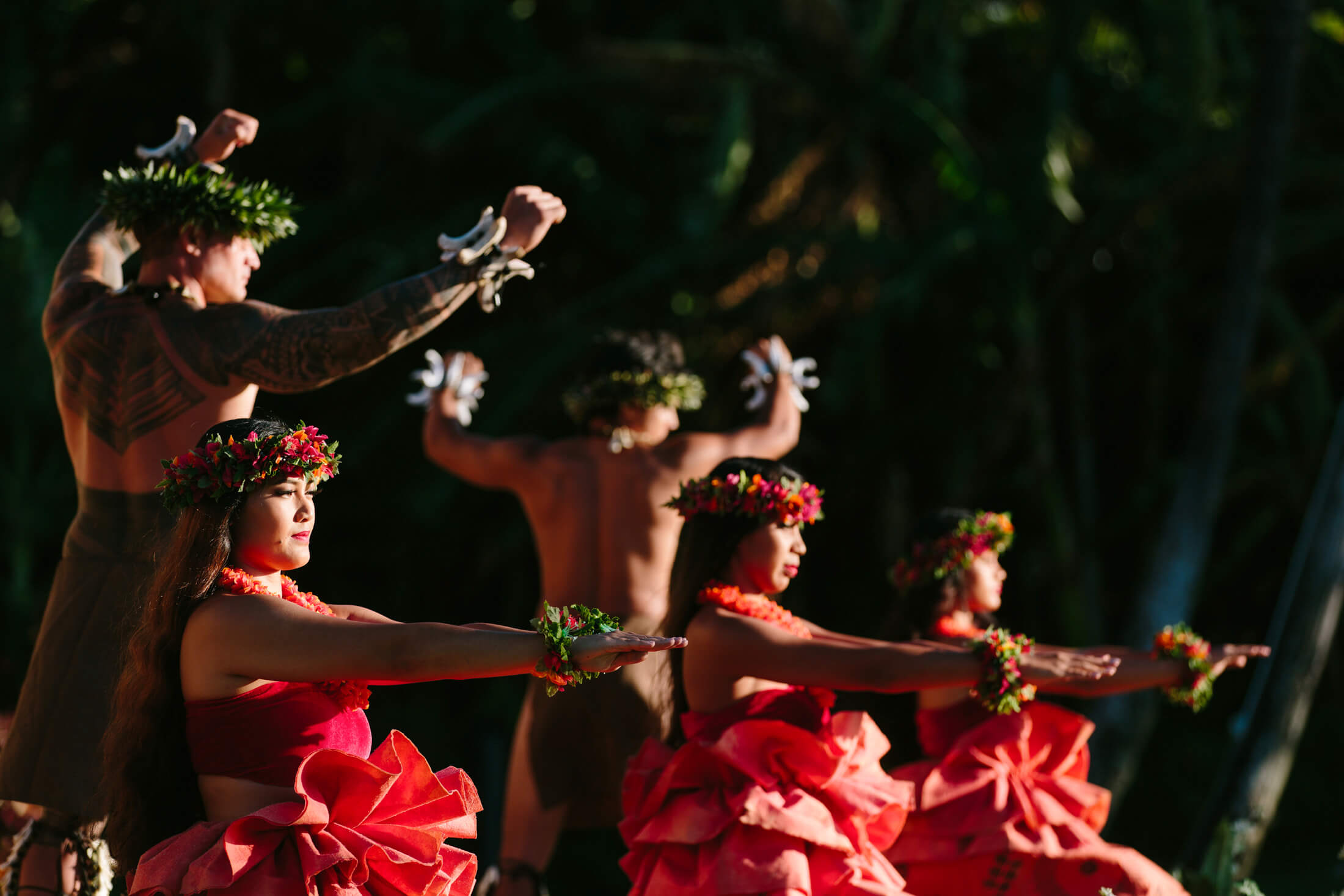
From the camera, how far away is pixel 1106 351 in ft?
33.0

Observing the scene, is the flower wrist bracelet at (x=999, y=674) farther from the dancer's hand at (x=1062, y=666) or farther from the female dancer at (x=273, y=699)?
the female dancer at (x=273, y=699)

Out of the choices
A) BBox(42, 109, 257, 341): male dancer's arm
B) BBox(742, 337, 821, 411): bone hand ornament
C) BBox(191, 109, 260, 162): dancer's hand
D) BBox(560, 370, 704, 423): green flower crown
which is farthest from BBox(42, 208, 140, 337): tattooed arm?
BBox(742, 337, 821, 411): bone hand ornament

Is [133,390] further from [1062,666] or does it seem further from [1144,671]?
[1144,671]

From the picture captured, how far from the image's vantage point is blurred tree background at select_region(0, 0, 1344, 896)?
8250 mm

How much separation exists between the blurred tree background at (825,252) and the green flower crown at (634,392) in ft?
11.5

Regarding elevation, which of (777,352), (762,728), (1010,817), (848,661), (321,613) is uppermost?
(777,352)

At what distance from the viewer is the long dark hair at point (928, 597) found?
12.8 ft

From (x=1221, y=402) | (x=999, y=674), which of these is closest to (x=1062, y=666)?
(x=999, y=674)

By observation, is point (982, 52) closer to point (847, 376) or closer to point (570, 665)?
point (847, 376)

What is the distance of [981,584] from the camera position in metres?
3.91

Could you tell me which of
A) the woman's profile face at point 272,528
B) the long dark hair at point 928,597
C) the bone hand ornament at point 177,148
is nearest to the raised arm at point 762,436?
the long dark hair at point 928,597

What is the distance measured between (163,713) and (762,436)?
→ 2336 mm

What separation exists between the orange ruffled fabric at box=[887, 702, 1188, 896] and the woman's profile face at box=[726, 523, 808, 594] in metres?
0.57

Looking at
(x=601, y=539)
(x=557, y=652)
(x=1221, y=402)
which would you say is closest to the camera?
(x=557, y=652)
